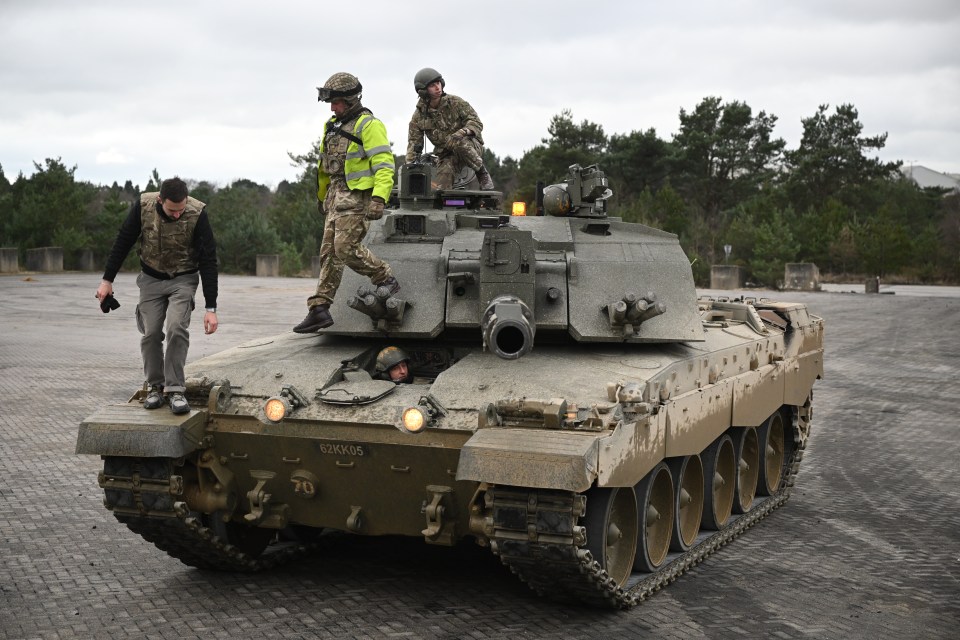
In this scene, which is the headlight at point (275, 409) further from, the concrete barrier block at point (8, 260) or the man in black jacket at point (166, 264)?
the concrete barrier block at point (8, 260)

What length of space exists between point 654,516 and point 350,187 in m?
3.38

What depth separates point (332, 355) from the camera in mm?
8852

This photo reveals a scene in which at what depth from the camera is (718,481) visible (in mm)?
10148

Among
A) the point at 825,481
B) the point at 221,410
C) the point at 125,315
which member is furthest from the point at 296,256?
the point at 221,410

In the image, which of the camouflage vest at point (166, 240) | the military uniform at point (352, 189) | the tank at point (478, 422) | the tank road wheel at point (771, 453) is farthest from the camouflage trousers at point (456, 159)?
the tank road wheel at point (771, 453)

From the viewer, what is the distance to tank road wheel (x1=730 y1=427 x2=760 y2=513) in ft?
35.1

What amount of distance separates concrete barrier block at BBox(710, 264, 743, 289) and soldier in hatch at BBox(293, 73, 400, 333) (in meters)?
35.1

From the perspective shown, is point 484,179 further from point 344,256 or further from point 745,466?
point 745,466

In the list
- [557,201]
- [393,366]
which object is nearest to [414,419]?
[393,366]

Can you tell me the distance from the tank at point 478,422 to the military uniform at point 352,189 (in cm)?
24

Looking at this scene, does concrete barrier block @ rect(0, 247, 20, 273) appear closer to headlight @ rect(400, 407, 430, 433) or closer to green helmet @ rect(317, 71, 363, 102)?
green helmet @ rect(317, 71, 363, 102)

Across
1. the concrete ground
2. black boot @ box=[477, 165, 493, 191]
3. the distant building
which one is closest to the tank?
the concrete ground

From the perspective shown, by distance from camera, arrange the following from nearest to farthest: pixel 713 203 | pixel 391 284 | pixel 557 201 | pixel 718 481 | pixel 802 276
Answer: pixel 391 284, pixel 718 481, pixel 557 201, pixel 802 276, pixel 713 203

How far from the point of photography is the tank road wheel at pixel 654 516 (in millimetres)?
8273
